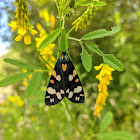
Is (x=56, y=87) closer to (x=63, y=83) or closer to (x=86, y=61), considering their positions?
(x=63, y=83)

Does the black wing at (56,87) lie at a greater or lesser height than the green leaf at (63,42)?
lesser

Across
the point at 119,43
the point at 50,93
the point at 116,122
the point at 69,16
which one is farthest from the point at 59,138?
the point at 69,16

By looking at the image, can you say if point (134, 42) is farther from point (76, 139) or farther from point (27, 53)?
point (27, 53)

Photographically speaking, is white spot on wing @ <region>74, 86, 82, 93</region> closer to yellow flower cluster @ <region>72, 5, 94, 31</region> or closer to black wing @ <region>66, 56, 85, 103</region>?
black wing @ <region>66, 56, 85, 103</region>

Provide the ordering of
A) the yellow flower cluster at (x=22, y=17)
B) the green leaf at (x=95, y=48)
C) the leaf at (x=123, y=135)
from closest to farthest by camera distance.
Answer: the yellow flower cluster at (x=22, y=17)
the green leaf at (x=95, y=48)
the leaf at (x=123, y=135)

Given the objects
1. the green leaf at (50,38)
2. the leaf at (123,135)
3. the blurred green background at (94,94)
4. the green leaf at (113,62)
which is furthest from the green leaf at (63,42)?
the blurred green background at (94,94)

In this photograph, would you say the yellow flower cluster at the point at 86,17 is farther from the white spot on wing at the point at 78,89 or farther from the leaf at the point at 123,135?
the leaf at the point at 123,135

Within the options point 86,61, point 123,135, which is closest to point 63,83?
point 86,61
